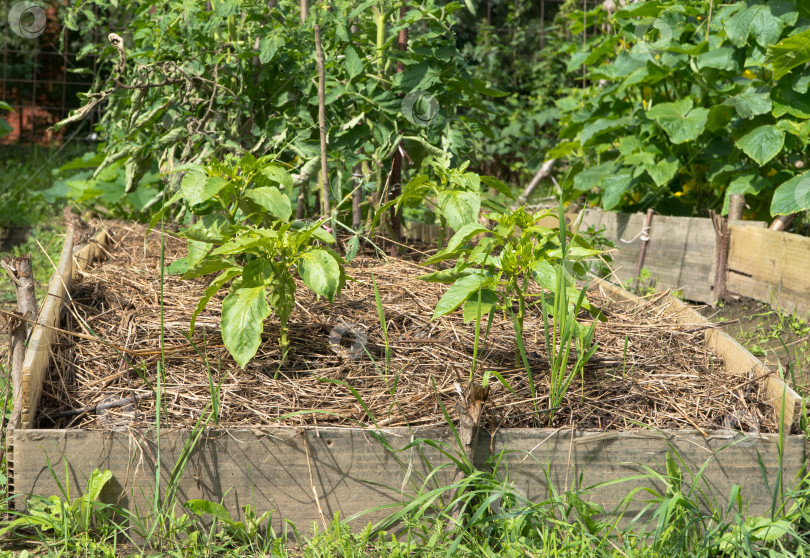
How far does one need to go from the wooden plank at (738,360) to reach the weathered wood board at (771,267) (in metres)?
0.74

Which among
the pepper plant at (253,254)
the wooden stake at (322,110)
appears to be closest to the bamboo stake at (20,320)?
the pepper plant at (253,254)

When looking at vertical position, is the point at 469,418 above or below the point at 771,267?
below

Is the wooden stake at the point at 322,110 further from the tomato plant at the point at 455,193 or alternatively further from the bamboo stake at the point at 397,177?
the bamboo stake at the point at 397,177

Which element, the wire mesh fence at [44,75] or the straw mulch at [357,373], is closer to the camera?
the straw mulch at [357,373]

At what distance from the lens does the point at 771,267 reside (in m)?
3.10

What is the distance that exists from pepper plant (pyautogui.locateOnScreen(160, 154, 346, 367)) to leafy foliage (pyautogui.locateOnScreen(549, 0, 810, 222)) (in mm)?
2059

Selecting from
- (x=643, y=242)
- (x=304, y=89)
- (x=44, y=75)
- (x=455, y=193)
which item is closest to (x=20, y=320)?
(x=455, y=193)

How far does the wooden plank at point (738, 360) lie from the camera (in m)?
1.70

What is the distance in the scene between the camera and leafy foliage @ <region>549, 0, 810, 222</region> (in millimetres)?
3049

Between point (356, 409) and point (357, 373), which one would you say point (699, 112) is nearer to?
point (357, 373)

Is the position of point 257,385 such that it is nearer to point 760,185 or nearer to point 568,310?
point 568,310

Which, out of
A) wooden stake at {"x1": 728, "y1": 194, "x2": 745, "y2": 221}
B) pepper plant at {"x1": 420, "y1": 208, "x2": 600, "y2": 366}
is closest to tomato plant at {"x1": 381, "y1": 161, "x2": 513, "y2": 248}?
pepper plant at {"x1": 420, "y1": 208, "x2": 600, "y2": 366}

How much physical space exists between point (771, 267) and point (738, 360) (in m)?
1.29

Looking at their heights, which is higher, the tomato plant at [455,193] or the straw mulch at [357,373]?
the tomato plant at [455,193]
